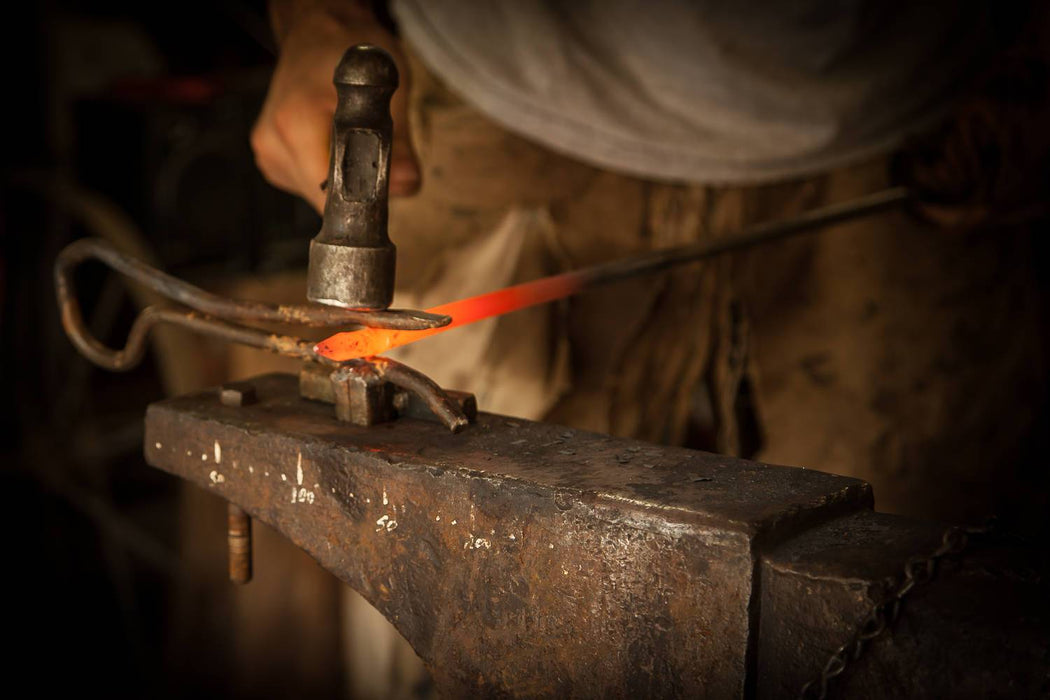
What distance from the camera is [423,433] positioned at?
3.17 feet

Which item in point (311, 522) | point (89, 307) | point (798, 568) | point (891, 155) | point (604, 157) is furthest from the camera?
point (89, 307)

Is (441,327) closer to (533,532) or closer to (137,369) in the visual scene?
(533,532)

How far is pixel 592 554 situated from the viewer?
787 millimetres

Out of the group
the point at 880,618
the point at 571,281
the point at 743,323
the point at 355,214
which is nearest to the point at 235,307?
the point at 355,214

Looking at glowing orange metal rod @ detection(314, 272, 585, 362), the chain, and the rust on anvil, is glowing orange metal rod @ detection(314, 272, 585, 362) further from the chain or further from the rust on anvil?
the chain

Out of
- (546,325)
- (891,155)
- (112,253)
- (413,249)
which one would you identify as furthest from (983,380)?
(112,253)

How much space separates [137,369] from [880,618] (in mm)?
2660

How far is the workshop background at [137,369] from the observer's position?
8.44 feet

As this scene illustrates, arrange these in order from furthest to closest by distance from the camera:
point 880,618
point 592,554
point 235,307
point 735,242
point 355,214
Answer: point 735,242 < point 235,307 < point 355,214 < point 592,554 < point 880,618

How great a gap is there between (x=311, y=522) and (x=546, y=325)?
2.35ft

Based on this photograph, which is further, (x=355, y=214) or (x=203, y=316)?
(x=203, y=316)

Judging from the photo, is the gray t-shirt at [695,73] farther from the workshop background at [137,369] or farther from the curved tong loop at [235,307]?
the workshop background at [137,369]

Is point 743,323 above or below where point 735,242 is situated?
below

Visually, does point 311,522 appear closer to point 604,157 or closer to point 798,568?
point 798,568
